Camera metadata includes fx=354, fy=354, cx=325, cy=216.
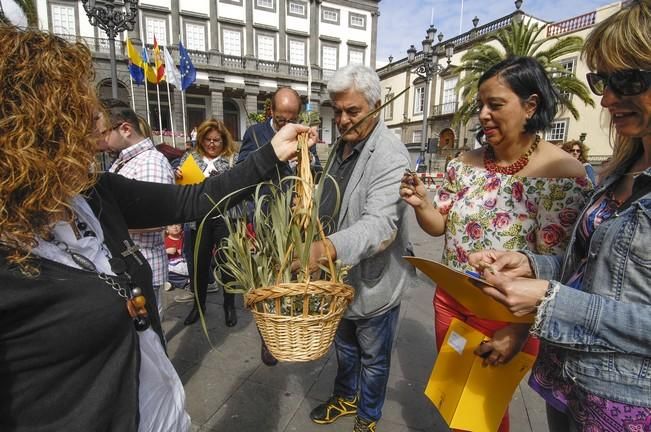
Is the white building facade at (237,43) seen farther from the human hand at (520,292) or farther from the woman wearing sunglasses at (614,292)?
the human hand at (520,292)

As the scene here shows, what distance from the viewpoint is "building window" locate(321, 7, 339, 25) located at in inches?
1072

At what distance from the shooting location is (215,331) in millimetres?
3432

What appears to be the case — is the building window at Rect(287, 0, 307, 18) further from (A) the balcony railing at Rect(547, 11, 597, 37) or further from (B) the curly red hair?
(B) the curly red hair

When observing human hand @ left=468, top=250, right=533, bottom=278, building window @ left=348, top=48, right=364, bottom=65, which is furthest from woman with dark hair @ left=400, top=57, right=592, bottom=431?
building window @ left=348, top=48, right=364, bottom=65

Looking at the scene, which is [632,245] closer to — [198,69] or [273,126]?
[273,126]

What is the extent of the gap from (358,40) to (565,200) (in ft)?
101

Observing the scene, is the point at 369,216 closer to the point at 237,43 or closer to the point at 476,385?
the point at 476,385

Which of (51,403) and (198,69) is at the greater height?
(198,69)

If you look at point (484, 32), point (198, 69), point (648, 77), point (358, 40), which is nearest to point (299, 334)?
point (648, 77)

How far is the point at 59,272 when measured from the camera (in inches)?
34.4

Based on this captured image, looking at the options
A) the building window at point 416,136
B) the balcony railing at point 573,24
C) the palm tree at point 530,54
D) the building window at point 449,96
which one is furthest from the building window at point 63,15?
the balcony railing at point 573,24

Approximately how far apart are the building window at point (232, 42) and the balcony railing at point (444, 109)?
15002 mm

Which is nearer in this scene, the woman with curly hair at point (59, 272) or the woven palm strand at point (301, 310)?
the woman with curly hair at point (59, 272)

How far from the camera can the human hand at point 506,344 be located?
4.41 ft
